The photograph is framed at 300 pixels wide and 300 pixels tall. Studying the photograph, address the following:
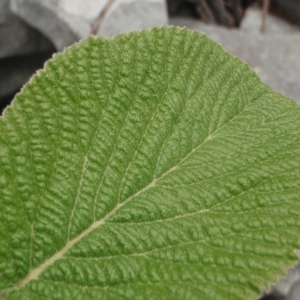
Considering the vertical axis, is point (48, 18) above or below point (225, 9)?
below

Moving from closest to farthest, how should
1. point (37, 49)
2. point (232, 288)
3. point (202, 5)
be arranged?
point (232, 288), point (37, 49), point (202, 5)

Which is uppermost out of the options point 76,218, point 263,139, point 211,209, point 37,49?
point 263,139

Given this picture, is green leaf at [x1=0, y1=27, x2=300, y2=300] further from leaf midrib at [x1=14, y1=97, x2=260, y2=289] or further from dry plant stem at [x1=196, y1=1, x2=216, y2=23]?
dry plant stem at [x1=196, y1=1, x2=216, y2=23]

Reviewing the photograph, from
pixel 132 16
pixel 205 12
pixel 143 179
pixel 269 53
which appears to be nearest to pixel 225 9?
pixel 205 12

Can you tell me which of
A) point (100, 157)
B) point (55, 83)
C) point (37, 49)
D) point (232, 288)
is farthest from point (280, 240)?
point (37, 49)

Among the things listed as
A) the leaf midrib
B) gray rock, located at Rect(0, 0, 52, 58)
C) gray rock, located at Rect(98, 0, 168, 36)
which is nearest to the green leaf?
the leaf midrib

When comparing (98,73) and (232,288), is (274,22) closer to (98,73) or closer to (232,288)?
(98,73)

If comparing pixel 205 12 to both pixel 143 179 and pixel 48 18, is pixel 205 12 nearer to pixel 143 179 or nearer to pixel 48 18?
pixel 48 18
